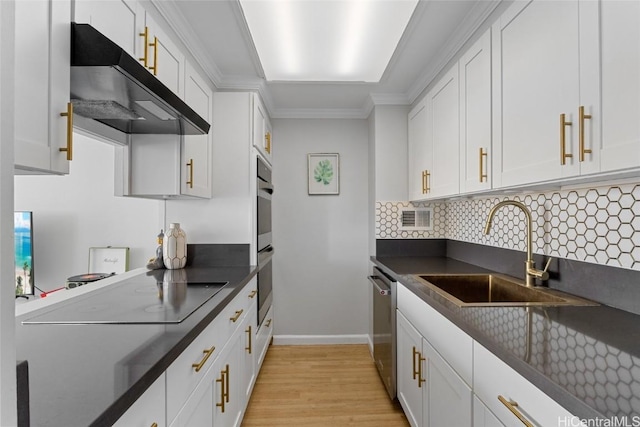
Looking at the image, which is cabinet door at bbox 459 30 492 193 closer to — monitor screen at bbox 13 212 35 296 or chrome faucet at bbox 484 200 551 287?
chrome faucet at bbox 484 200 551 287

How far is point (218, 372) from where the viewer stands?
1.48 meters

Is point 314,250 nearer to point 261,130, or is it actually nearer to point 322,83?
point 261,130

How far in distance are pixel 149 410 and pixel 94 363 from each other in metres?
0.18

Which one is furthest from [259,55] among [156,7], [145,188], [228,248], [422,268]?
[422,268]

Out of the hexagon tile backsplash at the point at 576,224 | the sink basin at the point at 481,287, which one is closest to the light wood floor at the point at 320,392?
the sink basin at the point at 481,287

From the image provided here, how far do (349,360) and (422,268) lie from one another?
4.14 ft

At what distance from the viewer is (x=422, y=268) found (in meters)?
2.27

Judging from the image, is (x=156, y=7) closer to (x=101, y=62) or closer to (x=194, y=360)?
(x=101, y=62)

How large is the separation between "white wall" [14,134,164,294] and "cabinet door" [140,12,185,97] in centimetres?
81

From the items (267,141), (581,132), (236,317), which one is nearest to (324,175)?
(267,141)

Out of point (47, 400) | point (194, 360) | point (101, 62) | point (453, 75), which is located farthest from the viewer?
point (453, 75)

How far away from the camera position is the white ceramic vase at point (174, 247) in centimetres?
226

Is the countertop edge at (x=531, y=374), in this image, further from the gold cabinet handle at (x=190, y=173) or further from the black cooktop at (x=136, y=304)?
the gold cabinet handle at (x=190, y=173)

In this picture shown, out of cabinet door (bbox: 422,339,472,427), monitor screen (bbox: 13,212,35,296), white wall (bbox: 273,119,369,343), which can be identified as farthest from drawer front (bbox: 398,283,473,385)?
monitor screen (bbox: 13,212,35,296)
